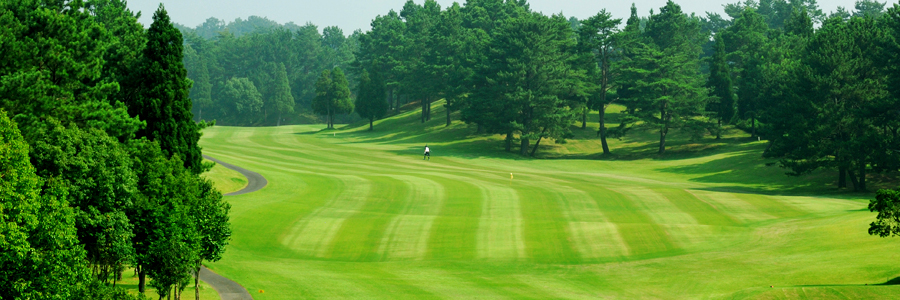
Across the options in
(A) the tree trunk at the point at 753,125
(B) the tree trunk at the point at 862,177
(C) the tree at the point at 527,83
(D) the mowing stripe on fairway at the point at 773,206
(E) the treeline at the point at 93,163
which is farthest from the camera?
(C) the tree at the point at 527,83

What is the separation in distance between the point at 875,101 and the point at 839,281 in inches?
1490

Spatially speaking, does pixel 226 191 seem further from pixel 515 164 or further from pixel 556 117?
pixel 556 117

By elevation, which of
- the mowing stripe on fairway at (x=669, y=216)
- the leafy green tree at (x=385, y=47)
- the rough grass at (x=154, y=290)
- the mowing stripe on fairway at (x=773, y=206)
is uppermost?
the leafy green tree at (x=385, y=47)

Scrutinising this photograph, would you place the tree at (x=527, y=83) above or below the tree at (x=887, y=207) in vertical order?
above

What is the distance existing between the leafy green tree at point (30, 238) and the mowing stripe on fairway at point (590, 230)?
953 inches

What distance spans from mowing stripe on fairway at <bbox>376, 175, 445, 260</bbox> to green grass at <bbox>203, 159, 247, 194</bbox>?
12.9 metres

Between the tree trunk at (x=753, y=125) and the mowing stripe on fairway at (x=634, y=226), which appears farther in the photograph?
the tree trunk at (x=753, y=125)

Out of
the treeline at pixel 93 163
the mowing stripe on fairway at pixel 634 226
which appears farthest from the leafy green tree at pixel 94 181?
the mowing stripe on fairway at pixel 634 226

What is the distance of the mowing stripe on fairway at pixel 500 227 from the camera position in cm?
3859

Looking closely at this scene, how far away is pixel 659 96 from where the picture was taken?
9600 cm

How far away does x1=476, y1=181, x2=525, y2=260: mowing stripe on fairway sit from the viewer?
38594 millimetres

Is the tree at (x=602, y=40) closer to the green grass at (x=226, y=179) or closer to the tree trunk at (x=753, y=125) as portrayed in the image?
the tree trunk at (x=753, y=125)

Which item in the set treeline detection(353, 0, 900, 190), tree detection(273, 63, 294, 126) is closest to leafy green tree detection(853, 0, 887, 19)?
treeline detection(353, 0, 900, 190)

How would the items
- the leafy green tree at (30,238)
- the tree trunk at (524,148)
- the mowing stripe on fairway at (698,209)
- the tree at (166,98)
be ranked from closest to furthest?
the leafy green tree at (30,238) → the tree at (166,98) → the mowing stripe on fairway at (698,209) → the tree trunk at (524,148)
